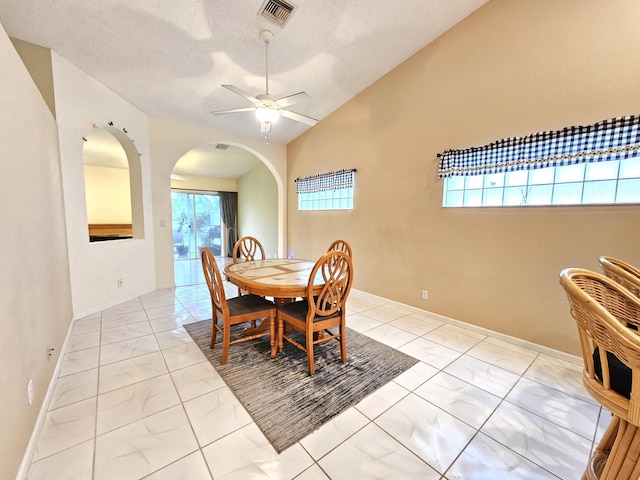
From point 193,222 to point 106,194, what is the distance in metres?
2.18

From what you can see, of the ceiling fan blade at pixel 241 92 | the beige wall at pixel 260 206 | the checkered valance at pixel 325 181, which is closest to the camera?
the ceiling fan blade at pixel 241 92

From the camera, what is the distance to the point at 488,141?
2.64 metres

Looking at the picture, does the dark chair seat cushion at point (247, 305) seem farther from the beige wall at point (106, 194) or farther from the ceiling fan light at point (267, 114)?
the beige wall at point (106, 194)

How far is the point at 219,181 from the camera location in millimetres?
7922

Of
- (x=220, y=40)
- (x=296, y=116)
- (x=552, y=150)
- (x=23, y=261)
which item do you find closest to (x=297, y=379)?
(x=23, y=261)

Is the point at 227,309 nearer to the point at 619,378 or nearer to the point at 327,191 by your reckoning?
the point at 619,378

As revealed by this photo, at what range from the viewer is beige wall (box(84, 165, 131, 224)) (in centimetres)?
585

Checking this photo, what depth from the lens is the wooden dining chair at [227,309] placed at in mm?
2127

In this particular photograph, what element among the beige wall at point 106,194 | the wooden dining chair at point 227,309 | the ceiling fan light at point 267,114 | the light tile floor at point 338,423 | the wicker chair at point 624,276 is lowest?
the light tile floor at point 338,423

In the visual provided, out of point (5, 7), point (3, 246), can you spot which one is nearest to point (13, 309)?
point (3, 246)

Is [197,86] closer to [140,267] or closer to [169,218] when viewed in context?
[169,218]

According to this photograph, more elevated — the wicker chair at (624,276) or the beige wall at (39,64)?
the beige wall at (39,64)

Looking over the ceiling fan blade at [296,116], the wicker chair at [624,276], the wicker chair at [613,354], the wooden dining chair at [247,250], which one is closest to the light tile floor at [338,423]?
the wicker chair at [613,354]

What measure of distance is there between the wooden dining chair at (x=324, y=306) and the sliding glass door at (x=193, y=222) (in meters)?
6.29
